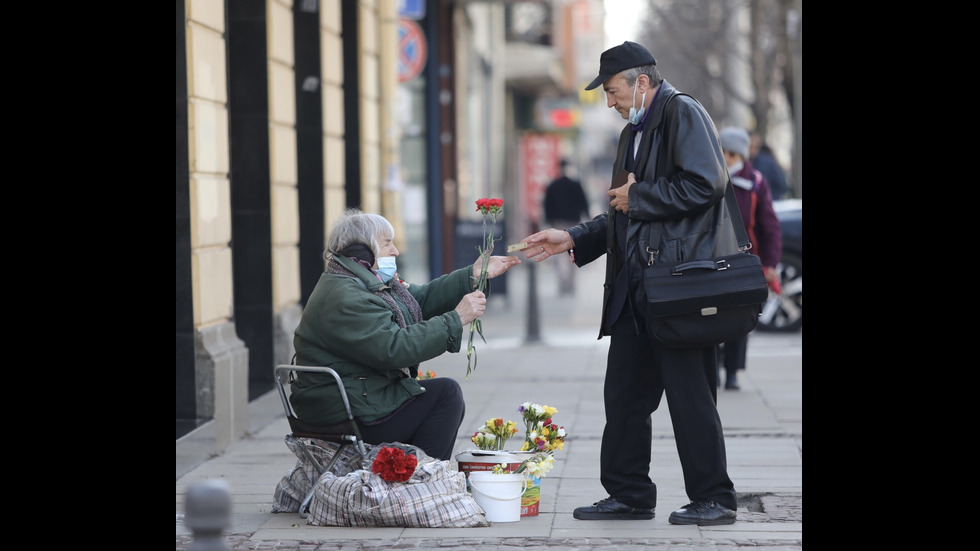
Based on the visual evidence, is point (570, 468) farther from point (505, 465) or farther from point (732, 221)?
point (732, 221)

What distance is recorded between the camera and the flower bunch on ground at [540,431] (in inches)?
224

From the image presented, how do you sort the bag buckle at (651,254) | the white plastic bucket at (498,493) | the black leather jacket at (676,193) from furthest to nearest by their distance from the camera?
the white plastic bucket at (498,493) < the bag buckle at (651,254) < the black leather jacket at (676,193)

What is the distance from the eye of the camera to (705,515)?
5.46 metres

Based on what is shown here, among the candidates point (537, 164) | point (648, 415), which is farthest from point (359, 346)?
point (537, 164)

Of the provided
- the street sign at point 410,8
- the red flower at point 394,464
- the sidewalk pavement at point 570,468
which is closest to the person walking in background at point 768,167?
the sidewalk pavement at point 570,468

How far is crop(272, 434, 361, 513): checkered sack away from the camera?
18.9 ft

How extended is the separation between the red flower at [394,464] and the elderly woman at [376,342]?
0.29 meters

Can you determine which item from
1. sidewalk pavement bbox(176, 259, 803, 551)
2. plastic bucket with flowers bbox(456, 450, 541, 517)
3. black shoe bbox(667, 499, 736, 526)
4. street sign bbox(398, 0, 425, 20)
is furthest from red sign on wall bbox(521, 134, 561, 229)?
black shoe bbox(667, 499, 736, 526)

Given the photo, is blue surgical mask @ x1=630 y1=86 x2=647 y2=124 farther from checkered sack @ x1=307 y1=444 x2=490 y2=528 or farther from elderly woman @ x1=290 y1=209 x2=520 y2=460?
checkered sack @ x1=307 y1=444 x2=490 y2=528

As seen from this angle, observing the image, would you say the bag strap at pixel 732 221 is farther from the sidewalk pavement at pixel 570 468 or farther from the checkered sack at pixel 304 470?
the checkered sack at pixel 304 470

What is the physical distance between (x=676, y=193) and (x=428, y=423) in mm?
1383
